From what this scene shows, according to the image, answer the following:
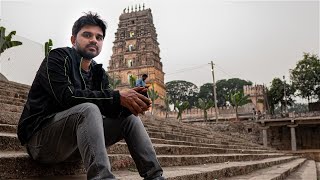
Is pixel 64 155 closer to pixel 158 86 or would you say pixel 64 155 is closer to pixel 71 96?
pixel 71 96

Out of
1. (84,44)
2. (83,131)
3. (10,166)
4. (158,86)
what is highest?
(158,86)

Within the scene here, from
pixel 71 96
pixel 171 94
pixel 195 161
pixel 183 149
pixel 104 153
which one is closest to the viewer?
pixel 104 153

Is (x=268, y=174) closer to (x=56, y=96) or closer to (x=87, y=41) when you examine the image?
(x=87, y=41)

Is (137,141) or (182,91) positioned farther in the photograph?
(182,91)

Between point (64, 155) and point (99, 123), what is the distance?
0.38 meters

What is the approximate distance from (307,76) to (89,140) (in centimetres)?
3528

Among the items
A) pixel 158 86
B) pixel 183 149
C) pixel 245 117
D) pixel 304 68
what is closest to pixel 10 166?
pixel 183 149

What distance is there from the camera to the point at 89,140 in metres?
1.77

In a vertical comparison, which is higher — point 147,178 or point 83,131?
point 83,131

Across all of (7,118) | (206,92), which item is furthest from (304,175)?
(206,92)

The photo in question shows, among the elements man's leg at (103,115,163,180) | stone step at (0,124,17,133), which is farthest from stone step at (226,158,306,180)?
stone step at (0,124,17,133)

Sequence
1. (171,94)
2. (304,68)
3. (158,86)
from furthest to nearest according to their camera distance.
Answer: (171,94) < (158,86) < (304,68)

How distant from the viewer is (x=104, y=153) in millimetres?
1769

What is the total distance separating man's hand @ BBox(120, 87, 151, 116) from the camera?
2020mm
